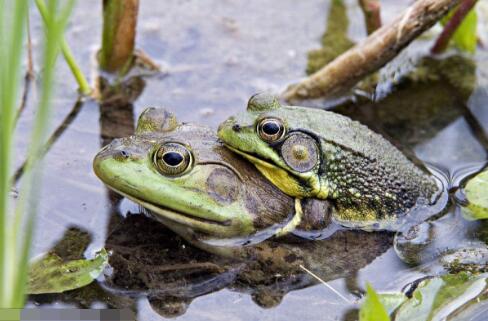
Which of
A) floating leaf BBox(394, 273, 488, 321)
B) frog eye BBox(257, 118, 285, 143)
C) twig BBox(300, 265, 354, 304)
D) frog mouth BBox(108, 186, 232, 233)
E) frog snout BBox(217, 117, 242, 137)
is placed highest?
frog snout BBox(217, 117, 242, 137)

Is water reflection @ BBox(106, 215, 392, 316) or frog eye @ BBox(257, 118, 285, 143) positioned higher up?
frog eye @ BBox(257, 118, 285, 143)

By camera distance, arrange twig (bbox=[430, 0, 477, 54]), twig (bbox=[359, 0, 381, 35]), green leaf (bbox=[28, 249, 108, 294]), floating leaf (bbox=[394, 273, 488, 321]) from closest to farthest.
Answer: floating leaf (bbox=[394, 273, 488, 321])
green leaf (bbox=[28, 249, 108, 294])
twig (bbox=[430, 0, 477, 54])
twig (bbox=[359, 0, 381, 35])

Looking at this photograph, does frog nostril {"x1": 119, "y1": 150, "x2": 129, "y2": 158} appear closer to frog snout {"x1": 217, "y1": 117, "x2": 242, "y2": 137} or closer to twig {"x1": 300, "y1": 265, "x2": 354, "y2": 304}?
frog snout {"x1": 217, "y1": 117, "x2": 242, "y2": 137}

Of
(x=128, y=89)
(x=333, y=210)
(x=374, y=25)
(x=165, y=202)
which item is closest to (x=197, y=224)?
(x=165, y=202)

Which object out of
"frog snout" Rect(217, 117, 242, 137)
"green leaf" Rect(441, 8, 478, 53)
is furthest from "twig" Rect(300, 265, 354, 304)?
"green leaf" Rect(441, 8, 478, 53)

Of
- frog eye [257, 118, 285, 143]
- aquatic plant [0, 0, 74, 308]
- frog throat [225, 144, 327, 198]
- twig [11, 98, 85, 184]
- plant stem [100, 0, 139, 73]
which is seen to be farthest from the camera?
plant stem [100, 0, 139, 73]

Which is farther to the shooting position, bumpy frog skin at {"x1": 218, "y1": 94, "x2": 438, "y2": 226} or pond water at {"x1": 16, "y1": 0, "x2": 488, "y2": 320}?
bumpy frog skin at {"x1": 218, "y1": 94, "x2": 438, "y2": 226}

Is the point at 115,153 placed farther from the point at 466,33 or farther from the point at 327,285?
the point at 466,33

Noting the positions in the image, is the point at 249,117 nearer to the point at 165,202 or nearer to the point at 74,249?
the point at 165,202
